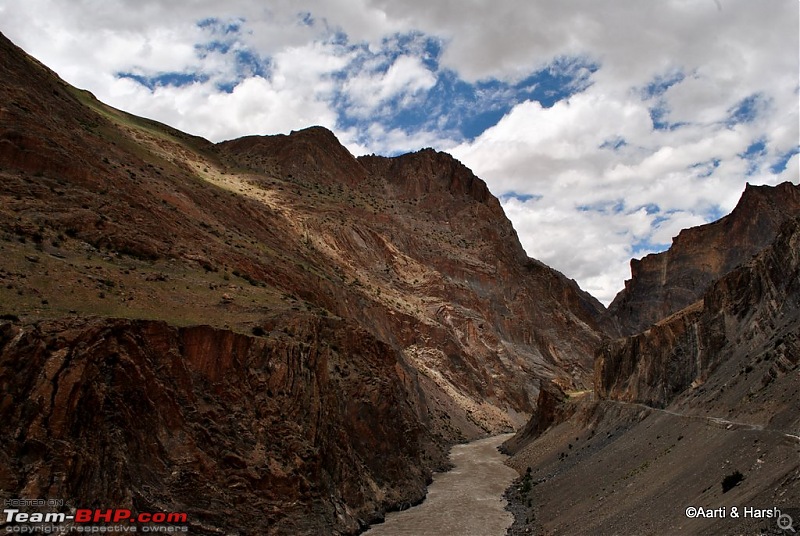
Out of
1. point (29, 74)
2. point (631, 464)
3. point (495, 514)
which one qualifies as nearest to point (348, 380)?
point (495, 514)

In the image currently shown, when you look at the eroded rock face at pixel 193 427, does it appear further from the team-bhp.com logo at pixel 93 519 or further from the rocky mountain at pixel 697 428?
the rocky mountain at pixel 697 428

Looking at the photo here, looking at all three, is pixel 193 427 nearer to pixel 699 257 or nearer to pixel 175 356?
pixel 175 356

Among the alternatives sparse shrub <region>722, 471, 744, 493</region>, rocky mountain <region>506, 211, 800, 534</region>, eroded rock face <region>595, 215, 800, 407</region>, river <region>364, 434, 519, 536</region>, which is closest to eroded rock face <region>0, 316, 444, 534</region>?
river <region>364, 434, 519, 536</region>

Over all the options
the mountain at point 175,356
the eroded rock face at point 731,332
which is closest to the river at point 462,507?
the mountain at point 175,356

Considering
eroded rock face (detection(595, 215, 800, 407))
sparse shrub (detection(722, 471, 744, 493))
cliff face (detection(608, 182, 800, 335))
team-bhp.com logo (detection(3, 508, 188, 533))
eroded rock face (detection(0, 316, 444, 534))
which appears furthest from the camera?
cliff face (detection(608, 182, 800, 335))

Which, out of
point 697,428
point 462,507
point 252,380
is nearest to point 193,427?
point 252,380

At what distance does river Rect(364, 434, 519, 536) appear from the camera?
89.8 ft

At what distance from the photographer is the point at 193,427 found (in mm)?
21391

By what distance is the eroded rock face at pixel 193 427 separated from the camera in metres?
16.8

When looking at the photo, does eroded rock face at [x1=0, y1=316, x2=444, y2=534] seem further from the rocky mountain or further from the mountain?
the rocky mountain

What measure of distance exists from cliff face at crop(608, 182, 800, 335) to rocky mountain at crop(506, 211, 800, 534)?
96747 mm

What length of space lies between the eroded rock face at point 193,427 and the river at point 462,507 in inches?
52.7

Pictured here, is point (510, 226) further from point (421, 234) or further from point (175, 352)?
point (175, 352)

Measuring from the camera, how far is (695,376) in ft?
108
